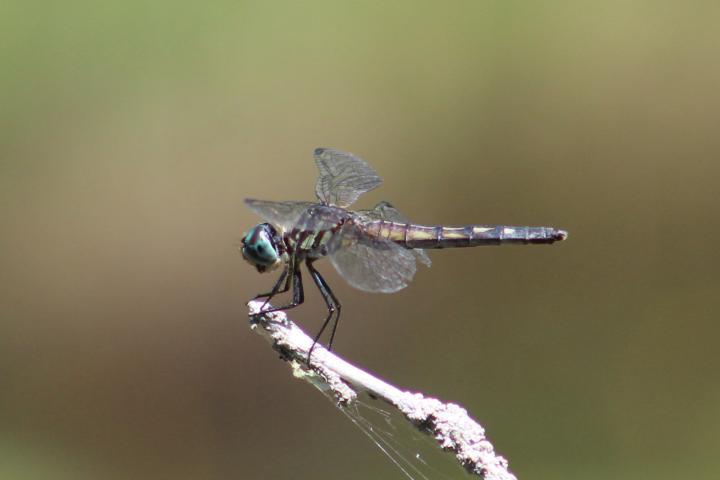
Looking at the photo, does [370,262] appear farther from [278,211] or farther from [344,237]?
[278,211]

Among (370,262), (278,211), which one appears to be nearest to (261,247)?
(278,211)

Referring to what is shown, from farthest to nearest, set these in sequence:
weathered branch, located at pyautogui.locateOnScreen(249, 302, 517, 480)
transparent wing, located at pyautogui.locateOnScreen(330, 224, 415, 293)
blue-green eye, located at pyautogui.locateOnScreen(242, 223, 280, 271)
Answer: blue-green eye, located at pyautogui.locateOnScreen(242, 223, 280, 271) < transparent wing, located at pyautogui.locateOnScreen(330, 224, 415, 293) < weathered branch, located at pyautogui.locateOnScreen(249, 302, 517, 480)

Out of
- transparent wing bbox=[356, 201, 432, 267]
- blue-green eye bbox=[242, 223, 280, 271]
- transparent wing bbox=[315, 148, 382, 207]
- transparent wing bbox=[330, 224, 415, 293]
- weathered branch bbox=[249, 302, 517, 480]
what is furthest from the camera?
transparent wing bbox=[315, 148, 382, 207]

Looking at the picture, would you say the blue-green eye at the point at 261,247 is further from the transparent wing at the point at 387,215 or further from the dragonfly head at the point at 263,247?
the transparent wing at the point at 387,215

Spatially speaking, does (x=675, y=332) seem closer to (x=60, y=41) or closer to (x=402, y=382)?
(x=402, y=382)

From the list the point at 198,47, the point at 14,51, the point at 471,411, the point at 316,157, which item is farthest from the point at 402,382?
the point at 14,51

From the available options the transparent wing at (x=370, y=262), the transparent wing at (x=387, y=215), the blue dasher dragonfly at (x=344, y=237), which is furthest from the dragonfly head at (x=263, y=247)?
the transparent wing at (x=387, y=215)

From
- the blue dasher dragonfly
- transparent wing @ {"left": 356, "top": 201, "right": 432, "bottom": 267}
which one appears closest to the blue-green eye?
the blue dasher dragonfly

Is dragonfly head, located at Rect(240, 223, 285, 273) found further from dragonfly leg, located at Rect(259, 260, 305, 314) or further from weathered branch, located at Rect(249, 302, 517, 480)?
weathered branch, located at Rect(249, 302, 517, 480)
